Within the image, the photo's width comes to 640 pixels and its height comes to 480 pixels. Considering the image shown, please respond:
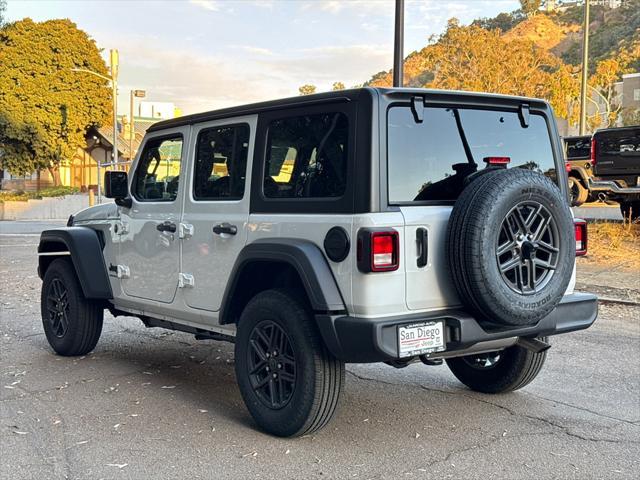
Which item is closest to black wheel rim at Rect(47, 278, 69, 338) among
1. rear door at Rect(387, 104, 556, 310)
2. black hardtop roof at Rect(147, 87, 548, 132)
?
black hardtop roof at Rect(147, 87, 548, 132)

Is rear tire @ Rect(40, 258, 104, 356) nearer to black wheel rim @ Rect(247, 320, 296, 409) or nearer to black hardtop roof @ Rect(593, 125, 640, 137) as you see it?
black wheel rim @ Rect(247, 320, 296, 409)

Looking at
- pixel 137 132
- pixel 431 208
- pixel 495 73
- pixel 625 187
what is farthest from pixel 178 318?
pixel 137 132

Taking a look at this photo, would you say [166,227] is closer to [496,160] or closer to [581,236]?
[496,160]

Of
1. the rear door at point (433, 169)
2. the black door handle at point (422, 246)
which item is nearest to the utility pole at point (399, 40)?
the rear door at point (433, 169)

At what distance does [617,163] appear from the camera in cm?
1328

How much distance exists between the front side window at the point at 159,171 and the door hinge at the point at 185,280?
0.61 m

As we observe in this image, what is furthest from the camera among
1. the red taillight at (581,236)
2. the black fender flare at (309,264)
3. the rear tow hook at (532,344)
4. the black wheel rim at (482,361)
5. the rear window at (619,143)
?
the rear window at (619,143)

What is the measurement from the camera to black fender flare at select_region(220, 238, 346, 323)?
12.7ft

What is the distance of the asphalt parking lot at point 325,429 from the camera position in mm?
3900

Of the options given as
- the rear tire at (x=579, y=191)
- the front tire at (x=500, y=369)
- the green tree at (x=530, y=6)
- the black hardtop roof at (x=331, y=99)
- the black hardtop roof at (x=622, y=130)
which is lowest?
the front tire at (x=500, y=369)

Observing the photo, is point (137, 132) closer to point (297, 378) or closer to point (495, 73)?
point (495, 73)

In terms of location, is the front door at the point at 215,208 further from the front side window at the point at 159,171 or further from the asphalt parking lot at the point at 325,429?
the asphalt parking lot at the point at 325,429

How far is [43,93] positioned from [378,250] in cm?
3992

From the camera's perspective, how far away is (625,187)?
43.4 ft
